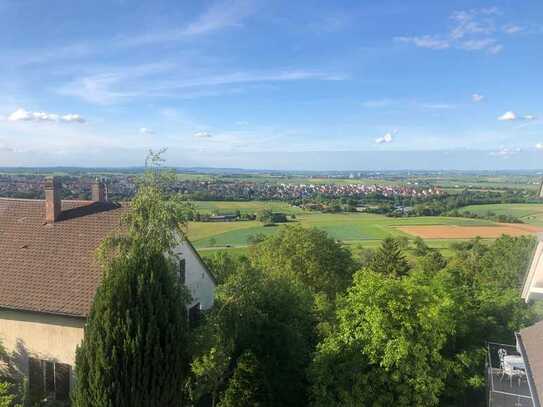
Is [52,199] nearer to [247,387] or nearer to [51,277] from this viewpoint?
[51,277]

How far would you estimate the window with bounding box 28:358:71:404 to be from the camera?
17.3 meters

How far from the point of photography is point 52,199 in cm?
2130

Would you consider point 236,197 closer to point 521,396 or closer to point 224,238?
point 224,238

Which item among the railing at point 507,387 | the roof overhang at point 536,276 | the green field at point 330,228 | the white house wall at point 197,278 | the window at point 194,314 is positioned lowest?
the green field at point 330,228

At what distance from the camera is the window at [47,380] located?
17.3 meters

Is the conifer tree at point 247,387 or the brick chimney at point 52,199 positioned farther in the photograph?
the brick chimney at point 52,199

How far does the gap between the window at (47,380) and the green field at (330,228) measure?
2040 inches

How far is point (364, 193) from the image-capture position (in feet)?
550

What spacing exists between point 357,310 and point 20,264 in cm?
1458

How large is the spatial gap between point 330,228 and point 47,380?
80.8m

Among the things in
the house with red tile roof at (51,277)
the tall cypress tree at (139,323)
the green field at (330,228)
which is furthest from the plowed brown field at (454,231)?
the tall cypress tree at (139,323)

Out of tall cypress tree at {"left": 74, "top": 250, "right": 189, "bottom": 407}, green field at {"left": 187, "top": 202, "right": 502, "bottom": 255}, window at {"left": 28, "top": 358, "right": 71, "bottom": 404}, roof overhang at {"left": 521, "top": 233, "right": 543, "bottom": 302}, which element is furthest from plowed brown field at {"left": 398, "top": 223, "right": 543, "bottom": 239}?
window at {"left": 28, "top": 358, "right": 71, "bottom": 404}

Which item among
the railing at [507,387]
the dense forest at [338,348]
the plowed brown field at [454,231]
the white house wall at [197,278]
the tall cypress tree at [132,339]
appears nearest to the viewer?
the tall cypress tree at [132,339]

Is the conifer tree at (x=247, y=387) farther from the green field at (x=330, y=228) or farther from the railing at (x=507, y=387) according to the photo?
the green field at (x=330, y=228)
